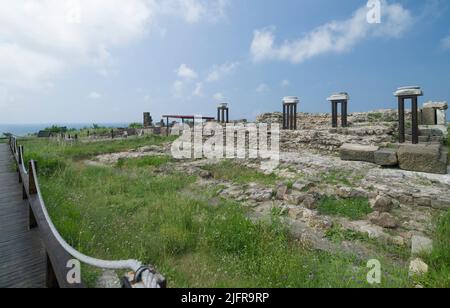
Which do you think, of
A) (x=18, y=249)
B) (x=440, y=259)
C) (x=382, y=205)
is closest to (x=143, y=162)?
(x=18, y=249)

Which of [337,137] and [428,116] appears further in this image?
[428,116]

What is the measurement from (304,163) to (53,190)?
861 centimetres

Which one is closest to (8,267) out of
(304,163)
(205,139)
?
(304,163)

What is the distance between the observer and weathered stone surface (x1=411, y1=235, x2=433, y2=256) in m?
3.80

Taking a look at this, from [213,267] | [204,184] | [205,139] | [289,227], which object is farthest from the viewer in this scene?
[205,139]

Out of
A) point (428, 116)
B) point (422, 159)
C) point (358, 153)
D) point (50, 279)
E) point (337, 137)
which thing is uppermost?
point (428, 116)

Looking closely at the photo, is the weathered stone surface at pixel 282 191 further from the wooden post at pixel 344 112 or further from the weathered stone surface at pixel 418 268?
the wooden post at pixel 344 112

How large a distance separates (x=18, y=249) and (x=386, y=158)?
10.00m

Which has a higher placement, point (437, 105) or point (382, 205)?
point (437, 105)

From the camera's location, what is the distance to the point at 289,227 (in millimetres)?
4965

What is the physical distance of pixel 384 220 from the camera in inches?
202

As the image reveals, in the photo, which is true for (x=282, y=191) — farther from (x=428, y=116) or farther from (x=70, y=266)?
(x=428, y=116)

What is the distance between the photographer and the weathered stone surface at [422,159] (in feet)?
24.4
